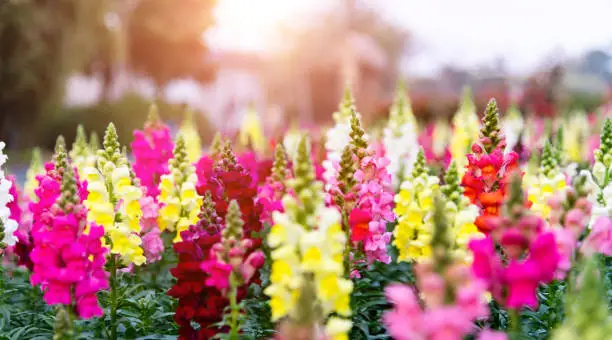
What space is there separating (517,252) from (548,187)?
2.07 meters

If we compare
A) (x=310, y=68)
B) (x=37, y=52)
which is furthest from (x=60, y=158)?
(x=310, y=68)

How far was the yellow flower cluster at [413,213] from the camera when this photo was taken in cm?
426

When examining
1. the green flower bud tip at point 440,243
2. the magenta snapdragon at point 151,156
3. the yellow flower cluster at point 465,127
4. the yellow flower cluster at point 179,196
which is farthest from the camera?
the yellow flower cluster at point 465,127

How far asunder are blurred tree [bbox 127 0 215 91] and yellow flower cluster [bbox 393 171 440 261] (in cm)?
2936

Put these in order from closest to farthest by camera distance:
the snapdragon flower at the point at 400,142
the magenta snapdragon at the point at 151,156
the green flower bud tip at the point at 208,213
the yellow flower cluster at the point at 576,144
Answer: the green flower bud tip at the point at 208,213 → the magenta snapdragon at the point at 151,156 → the snapdragon flower at the point at 400,142 → the yellow flower cluster at the point at 576,144

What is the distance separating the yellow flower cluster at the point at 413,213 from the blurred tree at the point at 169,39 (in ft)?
96.3

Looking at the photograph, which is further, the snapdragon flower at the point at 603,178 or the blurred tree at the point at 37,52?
the blurred tree at the point at 37,52

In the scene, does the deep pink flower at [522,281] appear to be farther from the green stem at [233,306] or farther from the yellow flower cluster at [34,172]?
the yellow flower cluster at [34,172]

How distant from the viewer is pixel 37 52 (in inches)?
913

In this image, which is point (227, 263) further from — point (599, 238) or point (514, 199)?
point (599, 238)

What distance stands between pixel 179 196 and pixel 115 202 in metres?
0.57

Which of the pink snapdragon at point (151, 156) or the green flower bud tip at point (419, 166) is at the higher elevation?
the pink snapdragon at point (151, 156)

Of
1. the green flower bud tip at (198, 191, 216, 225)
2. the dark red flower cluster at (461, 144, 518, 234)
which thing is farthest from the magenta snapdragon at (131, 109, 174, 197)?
the dark red flower cluster at (461, 144, 518, 234)

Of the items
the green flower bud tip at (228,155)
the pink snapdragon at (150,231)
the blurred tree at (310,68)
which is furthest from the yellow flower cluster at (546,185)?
the blurred tree at (310,68)
